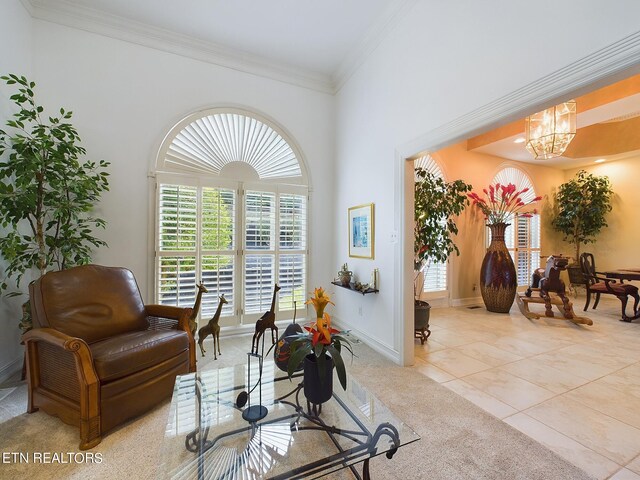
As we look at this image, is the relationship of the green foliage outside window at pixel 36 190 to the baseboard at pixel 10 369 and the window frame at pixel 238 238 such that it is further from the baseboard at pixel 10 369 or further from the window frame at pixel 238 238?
the baseboard at pixel 10 369

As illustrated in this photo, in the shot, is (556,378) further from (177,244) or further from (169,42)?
(169,42)

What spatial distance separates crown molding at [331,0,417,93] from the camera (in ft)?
9.30

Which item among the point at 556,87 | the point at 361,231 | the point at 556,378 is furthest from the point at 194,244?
the point at 556,378

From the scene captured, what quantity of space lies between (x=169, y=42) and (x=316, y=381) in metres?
4.12

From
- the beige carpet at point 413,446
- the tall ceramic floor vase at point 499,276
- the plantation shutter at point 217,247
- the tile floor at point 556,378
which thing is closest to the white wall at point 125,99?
the plantation shutter at point 217,247

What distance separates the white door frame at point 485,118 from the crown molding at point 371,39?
140cm

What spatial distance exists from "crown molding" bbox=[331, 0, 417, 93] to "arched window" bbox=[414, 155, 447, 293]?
2068mm

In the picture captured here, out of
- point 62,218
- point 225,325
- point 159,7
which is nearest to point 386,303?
point 225,325

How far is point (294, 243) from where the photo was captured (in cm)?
397

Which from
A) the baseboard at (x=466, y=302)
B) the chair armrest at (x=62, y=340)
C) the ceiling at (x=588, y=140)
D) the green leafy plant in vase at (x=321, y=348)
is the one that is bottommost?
the baseboard at (x=466, y=302)

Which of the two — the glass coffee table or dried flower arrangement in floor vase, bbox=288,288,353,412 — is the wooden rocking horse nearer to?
the glass coffee table

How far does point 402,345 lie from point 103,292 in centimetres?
277

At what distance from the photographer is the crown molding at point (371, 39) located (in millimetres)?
2834

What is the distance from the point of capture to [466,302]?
5.39 m
